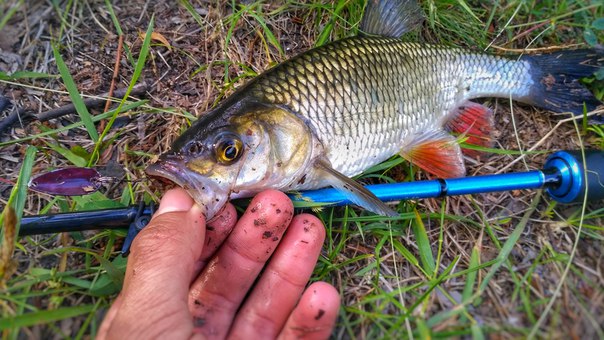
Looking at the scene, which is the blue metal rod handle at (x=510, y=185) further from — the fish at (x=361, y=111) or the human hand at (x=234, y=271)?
the human hand at (x=234, y=271)

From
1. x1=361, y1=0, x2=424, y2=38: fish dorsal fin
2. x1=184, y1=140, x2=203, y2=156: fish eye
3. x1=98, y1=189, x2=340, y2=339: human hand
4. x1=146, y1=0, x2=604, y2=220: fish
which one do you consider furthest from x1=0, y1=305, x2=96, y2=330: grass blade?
x1=361, y1=0, x2=424, y2=38: fish dorsal fin

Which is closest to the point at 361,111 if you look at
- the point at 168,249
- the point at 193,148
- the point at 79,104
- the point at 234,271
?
the point at 193,148

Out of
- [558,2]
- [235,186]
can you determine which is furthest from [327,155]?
[558,2]

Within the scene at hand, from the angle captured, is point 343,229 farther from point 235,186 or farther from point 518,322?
point 518,322

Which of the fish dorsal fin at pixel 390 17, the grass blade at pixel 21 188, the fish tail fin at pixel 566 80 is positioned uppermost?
the fish dorsal fin at pixel 390 17

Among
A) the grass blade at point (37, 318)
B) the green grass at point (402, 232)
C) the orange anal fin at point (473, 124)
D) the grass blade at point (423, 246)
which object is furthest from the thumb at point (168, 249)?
the orange anal fin at point (473, 124)

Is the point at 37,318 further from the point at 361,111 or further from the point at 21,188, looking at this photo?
the point at 361,111
